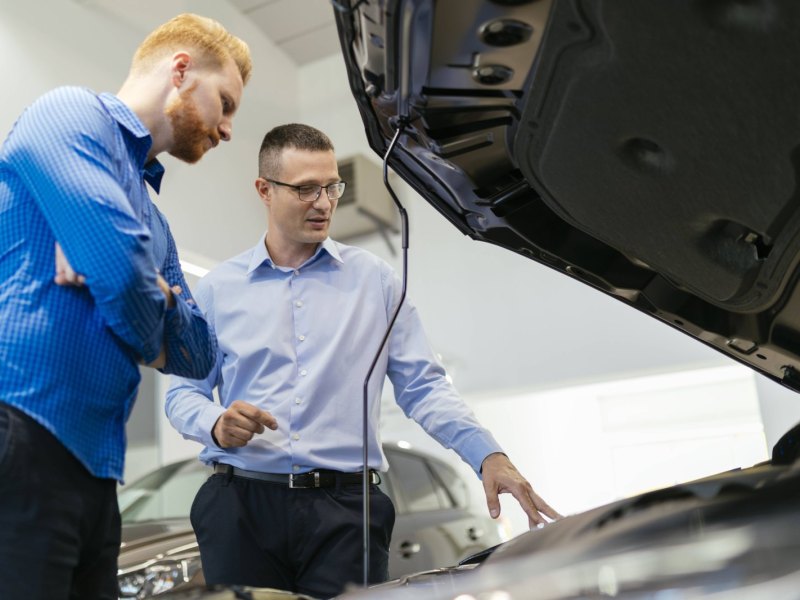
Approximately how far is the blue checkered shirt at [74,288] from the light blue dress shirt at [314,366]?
0.78 metres

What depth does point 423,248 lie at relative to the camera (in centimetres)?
712

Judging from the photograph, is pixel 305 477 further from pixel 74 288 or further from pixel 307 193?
pixel 74 288

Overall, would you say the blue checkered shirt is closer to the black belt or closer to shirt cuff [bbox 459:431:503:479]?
the black belt

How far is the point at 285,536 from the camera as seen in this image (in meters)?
1.85

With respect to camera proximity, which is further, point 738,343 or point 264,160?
point 264,160

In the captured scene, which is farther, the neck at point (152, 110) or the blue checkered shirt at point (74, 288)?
the neck at point (152, 110)

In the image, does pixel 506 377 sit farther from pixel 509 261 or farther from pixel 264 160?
pixel 264 160

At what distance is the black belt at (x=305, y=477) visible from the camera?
6.13ft

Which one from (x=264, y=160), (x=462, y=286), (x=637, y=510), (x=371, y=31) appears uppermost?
(x=462, y=286)

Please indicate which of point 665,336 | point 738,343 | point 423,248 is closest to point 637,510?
point 738,343

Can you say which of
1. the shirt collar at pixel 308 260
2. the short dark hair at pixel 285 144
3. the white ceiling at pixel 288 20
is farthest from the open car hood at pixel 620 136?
the white ceiling at pixel 288 20

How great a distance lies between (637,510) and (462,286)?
5.90 meters

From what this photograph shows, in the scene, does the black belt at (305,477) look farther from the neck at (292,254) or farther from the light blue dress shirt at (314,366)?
the neck at (292,254)

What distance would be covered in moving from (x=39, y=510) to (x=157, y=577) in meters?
1.94
